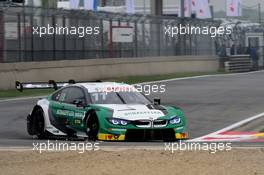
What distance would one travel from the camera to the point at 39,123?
54.0 feet

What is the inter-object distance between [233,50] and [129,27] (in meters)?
15.8

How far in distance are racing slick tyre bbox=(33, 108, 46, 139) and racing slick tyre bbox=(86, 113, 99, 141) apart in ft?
5.55

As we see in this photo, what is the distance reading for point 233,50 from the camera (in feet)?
186

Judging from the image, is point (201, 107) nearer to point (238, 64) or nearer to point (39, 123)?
point (39, 123)

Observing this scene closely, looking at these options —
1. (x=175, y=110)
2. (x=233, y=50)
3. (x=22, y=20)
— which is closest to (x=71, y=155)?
(x=175, y=110)

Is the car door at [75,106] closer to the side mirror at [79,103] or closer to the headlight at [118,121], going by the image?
the side mirror at [79,103]

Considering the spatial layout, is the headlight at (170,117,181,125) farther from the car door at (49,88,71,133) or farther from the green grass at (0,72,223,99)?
the green grass at (0,72,223,99)

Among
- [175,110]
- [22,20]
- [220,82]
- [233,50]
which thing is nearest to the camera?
[175,110]

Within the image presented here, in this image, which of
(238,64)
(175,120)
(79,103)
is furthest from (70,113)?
(238,64)

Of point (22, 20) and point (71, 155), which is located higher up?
point (22, 20)

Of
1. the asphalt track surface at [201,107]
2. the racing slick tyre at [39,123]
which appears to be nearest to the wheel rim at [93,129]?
the asphalt track surface at [201,107]

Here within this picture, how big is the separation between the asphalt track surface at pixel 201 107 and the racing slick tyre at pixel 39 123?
284 millimetres

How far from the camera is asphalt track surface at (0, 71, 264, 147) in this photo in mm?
18217

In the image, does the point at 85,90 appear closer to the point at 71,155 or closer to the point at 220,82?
the point at 71,155
